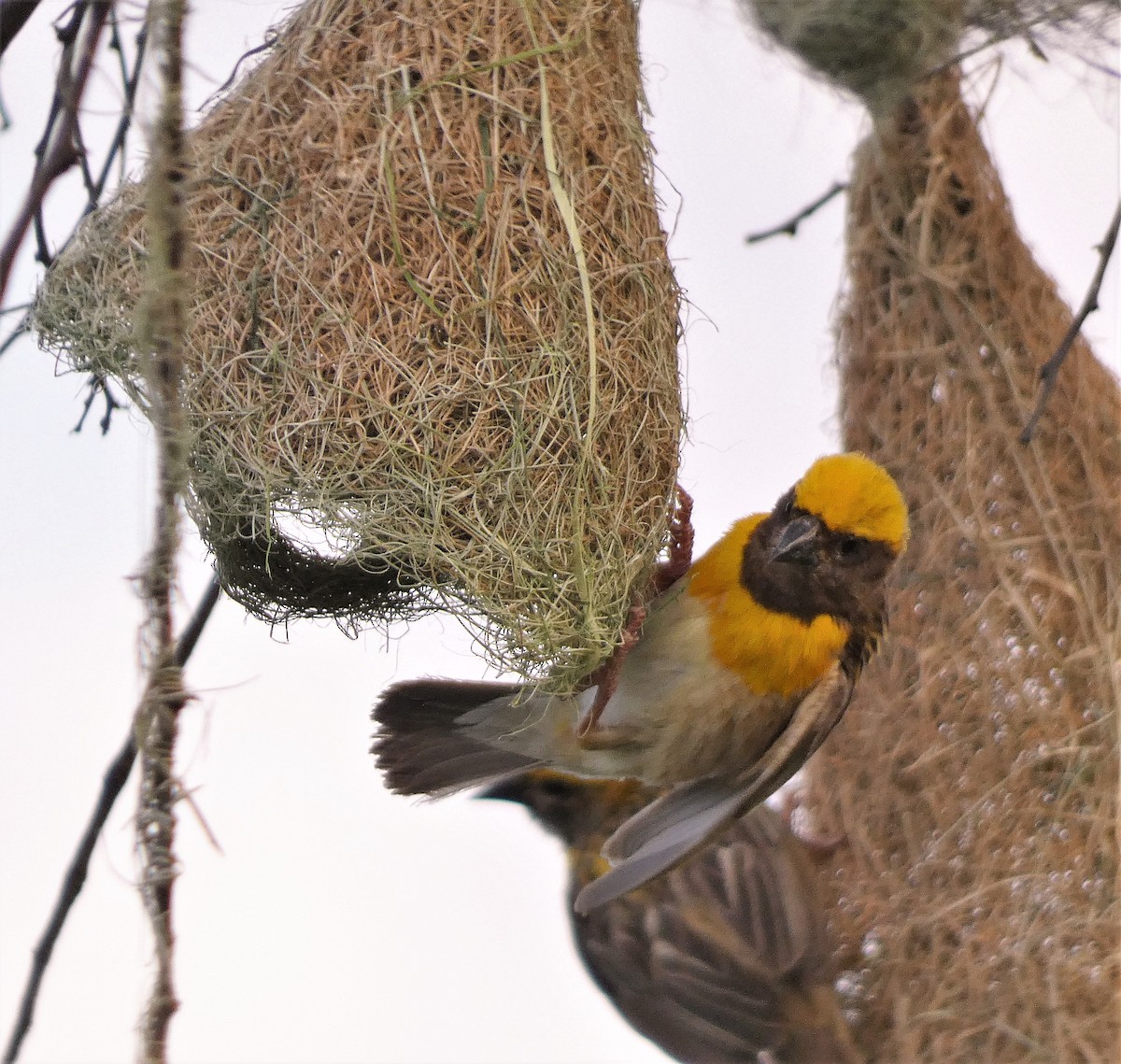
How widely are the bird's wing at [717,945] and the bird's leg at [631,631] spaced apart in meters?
0.41

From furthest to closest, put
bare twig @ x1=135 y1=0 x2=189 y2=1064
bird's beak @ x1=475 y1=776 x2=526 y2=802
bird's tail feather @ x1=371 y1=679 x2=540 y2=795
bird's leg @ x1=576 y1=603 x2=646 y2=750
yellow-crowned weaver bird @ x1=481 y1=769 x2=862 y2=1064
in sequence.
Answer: bird's beak @ x1=475 y1=776 x2=526 y2=802
yellow-crowned weaver bird @ x1=481 y1=769 x2=862 y2=1064
bird's tail feather @ x1=371 y1=679 x2=540 y2=795
bird's leg @ x1=576 y1=603 x2=646 y2=750
bare twig @ x1=135 y1=0 x2=189 y2=1064

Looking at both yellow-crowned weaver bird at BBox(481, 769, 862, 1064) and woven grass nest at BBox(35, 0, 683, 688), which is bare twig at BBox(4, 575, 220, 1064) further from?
yellow-crowned weaver bird at BBox(481, 769, 862, 1064)

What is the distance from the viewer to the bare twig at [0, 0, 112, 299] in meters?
1.27

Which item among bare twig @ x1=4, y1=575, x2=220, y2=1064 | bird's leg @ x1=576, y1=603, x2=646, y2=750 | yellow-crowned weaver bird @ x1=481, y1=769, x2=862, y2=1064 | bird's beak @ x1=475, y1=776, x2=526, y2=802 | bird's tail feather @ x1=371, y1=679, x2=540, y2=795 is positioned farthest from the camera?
bird's beak @ x1=475, y1=776, x2=526, y2=802

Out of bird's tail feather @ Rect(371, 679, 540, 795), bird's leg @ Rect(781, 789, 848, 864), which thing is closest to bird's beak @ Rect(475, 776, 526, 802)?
bird's tail feather @ Rect(371, 679, 540, 795)

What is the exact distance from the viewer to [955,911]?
6.88ft

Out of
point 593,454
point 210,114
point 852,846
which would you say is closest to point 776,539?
point 593,454

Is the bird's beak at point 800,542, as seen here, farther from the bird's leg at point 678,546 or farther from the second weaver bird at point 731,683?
the bird's leg at point 678,546

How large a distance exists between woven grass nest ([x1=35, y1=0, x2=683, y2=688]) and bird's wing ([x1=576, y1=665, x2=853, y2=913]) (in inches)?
17.8

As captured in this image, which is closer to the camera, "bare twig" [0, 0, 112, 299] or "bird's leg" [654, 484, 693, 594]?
"bare twig" [0, 0, 112, 299]

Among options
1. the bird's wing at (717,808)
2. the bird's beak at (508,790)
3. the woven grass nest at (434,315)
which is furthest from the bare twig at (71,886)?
the bird's beak at (508,790)

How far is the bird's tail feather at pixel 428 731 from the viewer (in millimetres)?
2016

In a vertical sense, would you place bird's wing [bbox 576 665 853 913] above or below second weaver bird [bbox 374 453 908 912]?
below

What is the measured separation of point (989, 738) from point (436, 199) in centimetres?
129
